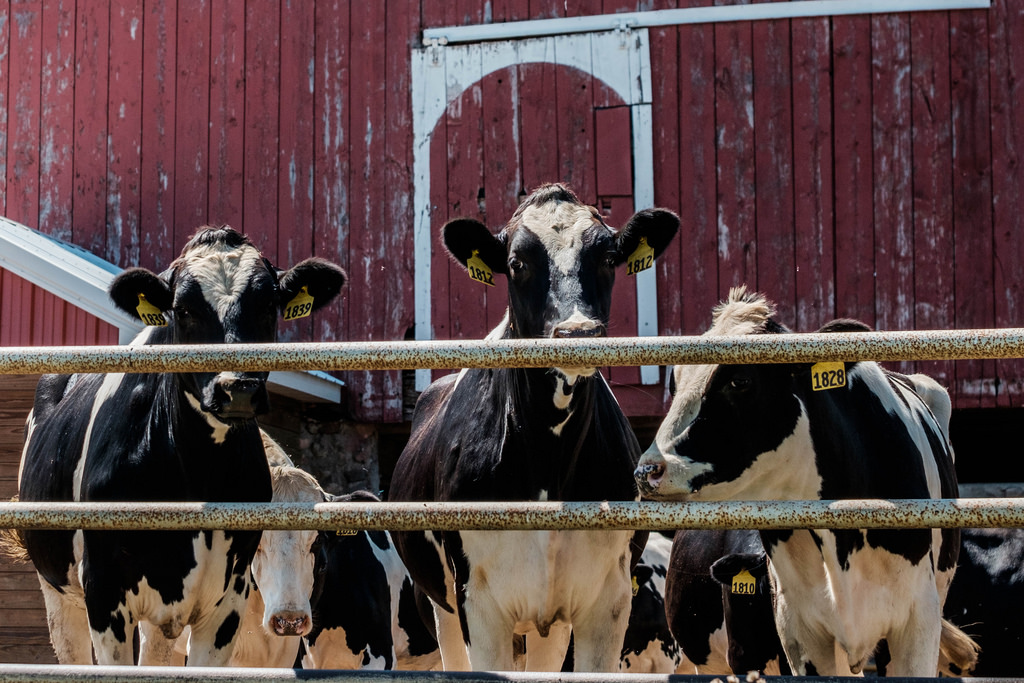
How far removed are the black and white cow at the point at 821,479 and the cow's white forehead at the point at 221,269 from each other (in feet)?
5.51

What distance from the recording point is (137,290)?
453cm

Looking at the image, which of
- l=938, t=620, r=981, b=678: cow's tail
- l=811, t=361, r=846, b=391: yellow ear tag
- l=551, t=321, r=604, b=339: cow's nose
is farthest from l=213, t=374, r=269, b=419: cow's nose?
l=938, t=620, r=981, b=678: cow's tail

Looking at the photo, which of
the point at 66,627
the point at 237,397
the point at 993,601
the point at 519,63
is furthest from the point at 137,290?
the point at 519,63

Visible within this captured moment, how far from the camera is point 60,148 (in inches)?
452

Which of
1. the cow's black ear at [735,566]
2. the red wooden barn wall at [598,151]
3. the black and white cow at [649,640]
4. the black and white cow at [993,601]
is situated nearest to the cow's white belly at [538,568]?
the cow's black ear at [735,566]

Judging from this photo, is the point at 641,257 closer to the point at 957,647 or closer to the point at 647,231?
the point at 647,231

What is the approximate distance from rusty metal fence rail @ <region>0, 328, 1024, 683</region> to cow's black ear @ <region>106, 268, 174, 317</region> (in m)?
1.61

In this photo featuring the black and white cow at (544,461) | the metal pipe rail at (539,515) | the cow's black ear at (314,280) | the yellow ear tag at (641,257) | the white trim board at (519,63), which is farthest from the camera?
the white trim board at (519,63)

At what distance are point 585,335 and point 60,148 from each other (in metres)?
9.38

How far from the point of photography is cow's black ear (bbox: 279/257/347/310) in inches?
187

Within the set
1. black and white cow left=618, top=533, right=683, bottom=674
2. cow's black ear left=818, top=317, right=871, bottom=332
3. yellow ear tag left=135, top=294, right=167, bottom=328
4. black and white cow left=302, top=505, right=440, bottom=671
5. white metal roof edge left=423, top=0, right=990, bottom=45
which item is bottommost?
black and white cow left=618, top=533, right=683, bottom=674

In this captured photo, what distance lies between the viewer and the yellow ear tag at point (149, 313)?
458cm

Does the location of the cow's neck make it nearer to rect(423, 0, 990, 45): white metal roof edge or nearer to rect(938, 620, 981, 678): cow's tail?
rect(938, 620, 981, 678): cow's tail

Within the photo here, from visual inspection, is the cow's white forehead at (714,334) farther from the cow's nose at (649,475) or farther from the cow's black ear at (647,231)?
the cow's black ear at (647,231)
